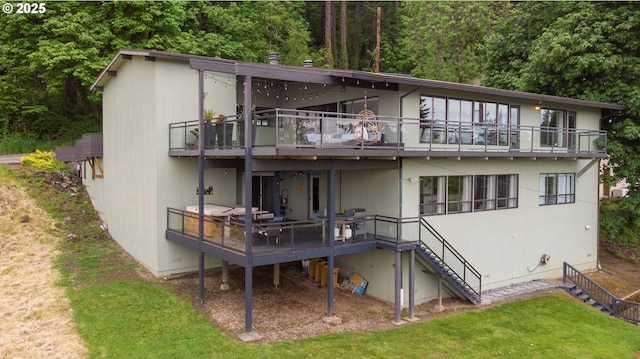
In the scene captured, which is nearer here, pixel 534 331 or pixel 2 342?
pixel 2 342

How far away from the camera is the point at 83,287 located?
13695mm

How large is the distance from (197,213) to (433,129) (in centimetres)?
790

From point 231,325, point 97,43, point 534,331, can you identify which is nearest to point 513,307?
point 534,331

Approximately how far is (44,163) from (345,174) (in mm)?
16024

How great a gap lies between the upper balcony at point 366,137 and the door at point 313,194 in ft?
9.94

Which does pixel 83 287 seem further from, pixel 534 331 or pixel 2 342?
pixel 534 331

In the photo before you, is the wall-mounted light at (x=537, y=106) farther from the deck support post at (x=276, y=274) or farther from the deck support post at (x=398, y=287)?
the deck support post at (x=276, y=274)

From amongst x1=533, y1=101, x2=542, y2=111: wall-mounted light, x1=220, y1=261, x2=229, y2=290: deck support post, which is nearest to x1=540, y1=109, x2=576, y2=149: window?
x1=533, y1=101, x2=542, y2=111: wall-mounted light

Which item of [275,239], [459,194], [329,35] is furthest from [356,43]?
[275,239]

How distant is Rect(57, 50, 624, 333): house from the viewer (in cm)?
1216

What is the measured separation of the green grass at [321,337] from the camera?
10.5 metres

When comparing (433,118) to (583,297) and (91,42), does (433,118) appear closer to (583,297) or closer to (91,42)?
(583,297)

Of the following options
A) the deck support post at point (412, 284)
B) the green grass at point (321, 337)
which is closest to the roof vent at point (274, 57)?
the deck support post at point (412, 284)

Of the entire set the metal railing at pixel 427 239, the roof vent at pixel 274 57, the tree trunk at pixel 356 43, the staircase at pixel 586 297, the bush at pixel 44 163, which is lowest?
the staircase at pixel 586 297
